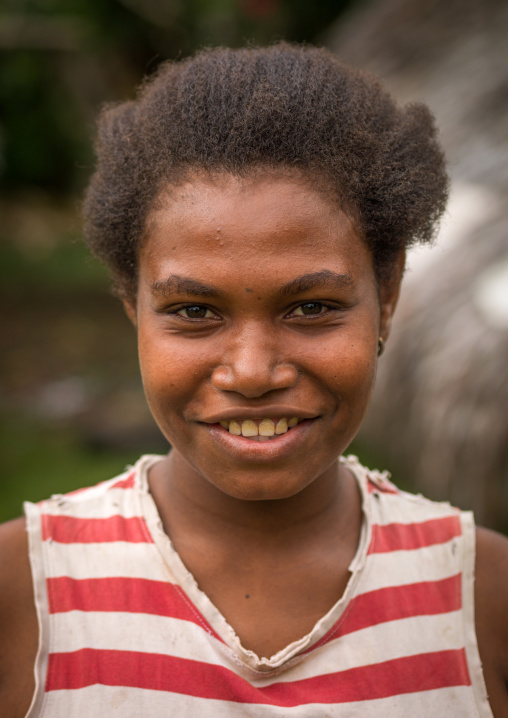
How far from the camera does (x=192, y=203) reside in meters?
1.57

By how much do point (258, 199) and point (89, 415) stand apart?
464 cm

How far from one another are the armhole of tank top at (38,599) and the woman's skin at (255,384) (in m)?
0.02

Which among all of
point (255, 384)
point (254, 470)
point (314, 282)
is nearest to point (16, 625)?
point (254, 470)

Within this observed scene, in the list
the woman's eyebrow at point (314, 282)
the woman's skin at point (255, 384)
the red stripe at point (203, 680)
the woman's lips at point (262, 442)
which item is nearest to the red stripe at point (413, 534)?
the woman's skin at point (255, 384)

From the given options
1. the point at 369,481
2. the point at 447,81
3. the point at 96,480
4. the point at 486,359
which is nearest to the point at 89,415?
the point at 96,480

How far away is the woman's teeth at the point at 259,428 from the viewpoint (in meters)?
1.60

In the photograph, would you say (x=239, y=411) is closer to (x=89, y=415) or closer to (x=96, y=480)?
(x=96, y=480)

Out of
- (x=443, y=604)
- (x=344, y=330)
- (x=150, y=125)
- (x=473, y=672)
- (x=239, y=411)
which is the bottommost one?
(x=473, y=672)

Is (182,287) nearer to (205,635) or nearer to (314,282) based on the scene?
(314,282)

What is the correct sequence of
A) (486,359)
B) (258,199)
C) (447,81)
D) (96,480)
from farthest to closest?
1. (447,81)
2. (96,480)
3. (486,359)
4. (258,199)

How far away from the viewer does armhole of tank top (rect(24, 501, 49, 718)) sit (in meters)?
1.56

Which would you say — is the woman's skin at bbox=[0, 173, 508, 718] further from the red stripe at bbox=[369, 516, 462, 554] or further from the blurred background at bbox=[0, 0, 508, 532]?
the blurred background at bbox=[0, 0, 508, 532]

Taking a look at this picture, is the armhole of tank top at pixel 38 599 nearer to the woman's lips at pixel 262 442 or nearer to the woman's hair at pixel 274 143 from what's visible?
the woman's lips at pixel 262 442

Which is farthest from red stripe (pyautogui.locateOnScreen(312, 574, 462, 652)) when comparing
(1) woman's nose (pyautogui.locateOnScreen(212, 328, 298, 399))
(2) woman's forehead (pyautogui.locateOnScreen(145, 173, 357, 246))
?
(2) woman's forehead (pyautogui.locateOnScreen(145, 173, 357, 246))
